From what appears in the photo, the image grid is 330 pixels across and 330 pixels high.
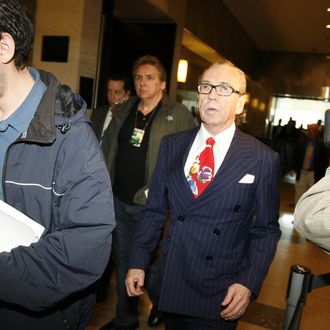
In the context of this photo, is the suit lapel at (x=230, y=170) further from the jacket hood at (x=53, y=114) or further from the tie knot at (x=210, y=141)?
the jacket hood at (x=53, y=114)

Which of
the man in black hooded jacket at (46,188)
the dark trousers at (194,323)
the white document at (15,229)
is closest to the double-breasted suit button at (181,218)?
the dark trousers at (194,323)

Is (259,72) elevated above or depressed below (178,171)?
above

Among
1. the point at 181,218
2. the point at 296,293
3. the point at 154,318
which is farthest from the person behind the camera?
the point at 154,318

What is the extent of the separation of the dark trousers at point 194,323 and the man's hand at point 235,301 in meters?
0.11

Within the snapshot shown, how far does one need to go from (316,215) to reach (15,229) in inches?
30.3

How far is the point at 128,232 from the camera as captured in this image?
9.68 feet

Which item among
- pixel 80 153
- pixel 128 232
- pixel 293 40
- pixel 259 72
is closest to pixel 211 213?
pixel 80 153

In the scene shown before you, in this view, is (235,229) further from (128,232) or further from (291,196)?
(291,196)

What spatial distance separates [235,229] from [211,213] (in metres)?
0.13

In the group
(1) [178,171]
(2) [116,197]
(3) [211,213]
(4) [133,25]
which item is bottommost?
(2) [116,197]

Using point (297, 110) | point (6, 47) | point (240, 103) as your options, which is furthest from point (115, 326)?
point (297, 110)

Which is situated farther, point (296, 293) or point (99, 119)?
point (99, 119)

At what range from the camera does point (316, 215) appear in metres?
0.98

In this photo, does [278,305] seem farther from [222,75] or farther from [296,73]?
[296,73]
